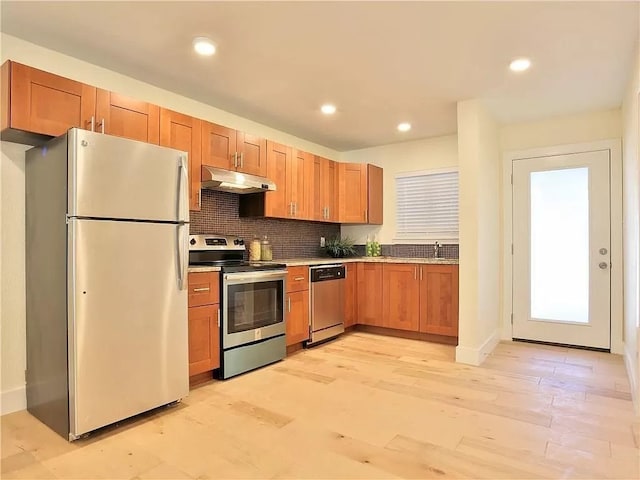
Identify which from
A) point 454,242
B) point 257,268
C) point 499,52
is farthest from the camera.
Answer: point 454,242

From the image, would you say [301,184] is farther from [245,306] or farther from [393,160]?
[245,306]

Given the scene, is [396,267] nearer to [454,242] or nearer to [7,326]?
[454,242]

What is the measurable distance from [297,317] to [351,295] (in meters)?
1.01

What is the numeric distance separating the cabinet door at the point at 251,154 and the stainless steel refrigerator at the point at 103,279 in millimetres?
1062

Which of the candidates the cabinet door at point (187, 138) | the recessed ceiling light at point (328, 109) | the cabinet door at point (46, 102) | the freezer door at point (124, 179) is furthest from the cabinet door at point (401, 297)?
the cabinet door at point (46, 102)

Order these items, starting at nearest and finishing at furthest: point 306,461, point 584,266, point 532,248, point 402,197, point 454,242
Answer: point 306,461 < point 584,266 < point 532,248 < point 454,242 < point 402,197

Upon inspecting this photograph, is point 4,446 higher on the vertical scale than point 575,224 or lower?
lower

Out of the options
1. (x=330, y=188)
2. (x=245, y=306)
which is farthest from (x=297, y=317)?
(x=330, y=188)

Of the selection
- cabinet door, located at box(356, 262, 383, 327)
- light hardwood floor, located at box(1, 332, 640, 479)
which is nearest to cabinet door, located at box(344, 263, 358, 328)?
cabinet door, located at box(356, 262, 383, 327)

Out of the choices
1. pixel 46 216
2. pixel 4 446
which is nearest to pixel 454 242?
pixel 46 216

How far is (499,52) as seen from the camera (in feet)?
8.97

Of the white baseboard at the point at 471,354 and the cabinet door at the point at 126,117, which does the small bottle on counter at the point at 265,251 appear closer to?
the cabinet door at the point at 126,117

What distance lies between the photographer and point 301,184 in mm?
4488

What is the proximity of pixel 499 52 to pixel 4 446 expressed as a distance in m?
3.92
